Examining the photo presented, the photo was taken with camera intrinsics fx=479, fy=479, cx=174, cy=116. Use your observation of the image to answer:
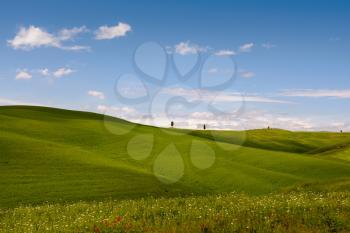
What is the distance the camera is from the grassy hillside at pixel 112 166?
40.9m

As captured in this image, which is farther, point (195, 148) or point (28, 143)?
point (195, 148)

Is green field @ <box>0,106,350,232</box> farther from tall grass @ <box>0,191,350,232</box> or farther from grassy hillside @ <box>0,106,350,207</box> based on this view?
tall grass @ <box>0,191,350,232</box>

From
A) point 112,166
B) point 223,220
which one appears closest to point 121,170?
point 112,166

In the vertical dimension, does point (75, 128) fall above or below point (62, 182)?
above

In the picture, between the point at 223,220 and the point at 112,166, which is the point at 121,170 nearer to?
the point at 112,166

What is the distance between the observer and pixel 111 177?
45875 mm

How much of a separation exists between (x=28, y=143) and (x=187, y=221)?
44861 millimetres

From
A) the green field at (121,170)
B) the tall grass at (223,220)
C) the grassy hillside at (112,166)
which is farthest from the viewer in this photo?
the grassy hillside at (112,166)

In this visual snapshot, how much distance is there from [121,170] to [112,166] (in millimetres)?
2375

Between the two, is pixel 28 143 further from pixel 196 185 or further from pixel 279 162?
pixel 279 162

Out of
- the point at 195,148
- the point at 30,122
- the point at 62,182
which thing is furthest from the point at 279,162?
the point at 30,122

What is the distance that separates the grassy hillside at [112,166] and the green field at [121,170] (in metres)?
0.07

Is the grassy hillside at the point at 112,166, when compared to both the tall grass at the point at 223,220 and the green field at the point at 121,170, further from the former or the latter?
the tall grass at the point at 223,220

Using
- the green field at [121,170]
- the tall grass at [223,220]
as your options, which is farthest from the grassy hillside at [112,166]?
the tall grass at [223,220]
